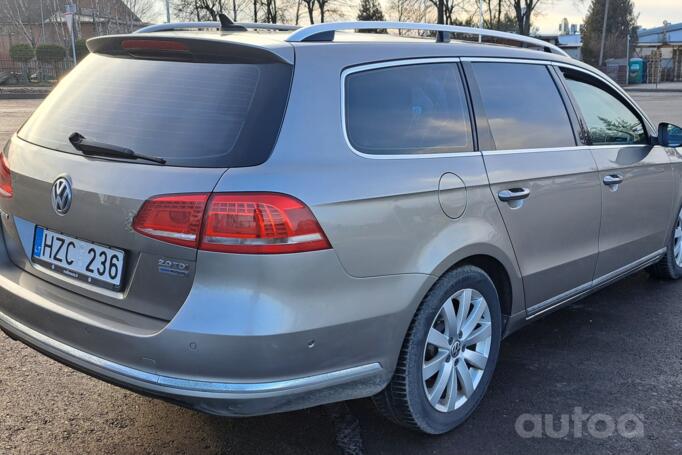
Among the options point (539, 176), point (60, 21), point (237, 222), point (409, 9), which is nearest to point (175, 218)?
point (237, 222)

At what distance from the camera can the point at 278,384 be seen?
7.49 feet

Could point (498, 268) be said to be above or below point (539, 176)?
below

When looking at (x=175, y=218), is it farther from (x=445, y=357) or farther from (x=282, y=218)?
(x=445, y=357)

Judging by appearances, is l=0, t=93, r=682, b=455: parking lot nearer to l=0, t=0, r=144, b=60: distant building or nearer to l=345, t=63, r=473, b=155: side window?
l=345, t=63, r=473, b=155: side window

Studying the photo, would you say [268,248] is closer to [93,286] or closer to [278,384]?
[278,384]

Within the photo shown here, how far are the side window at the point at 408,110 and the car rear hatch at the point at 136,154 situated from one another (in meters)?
0.35

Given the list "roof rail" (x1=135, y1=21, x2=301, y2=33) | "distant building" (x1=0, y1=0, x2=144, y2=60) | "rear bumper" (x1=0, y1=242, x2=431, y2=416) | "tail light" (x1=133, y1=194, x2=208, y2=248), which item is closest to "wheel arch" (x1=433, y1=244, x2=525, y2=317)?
"rear bumper" (x1=0, y1=242, x2=431, y2=416)

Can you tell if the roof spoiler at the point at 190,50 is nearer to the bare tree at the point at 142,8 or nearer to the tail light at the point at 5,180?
the tail light at the point at 5,180

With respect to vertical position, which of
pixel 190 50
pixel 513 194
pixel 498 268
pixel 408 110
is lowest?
pixel 498 268

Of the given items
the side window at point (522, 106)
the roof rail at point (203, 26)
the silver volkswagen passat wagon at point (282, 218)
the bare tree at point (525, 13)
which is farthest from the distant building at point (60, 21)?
the silver volkswagen passat wagon at point (282, 218)

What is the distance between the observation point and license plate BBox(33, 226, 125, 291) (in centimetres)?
244

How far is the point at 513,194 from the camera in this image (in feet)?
10.1

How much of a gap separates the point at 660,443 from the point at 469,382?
2.78 ft

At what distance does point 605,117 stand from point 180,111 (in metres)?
2.75
